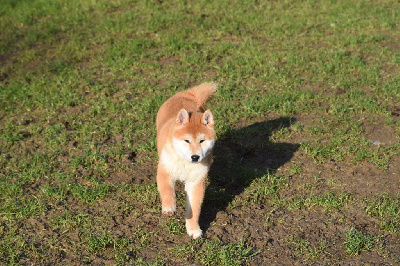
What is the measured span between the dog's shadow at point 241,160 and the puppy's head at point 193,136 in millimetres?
837

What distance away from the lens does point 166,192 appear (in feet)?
15.9

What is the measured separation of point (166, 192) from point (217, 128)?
223 centimetres

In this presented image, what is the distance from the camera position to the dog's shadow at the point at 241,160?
5.49 meters

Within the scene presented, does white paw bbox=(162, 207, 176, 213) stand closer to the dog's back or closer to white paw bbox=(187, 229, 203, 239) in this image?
white paw bbox=(187, 229, 203, 239)

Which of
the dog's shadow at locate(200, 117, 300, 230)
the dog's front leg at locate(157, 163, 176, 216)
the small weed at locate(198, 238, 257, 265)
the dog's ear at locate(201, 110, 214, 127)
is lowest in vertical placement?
the dog's shadow at locate(200, 117, 300, 230)

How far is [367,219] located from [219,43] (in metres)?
5.44

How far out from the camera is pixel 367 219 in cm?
514

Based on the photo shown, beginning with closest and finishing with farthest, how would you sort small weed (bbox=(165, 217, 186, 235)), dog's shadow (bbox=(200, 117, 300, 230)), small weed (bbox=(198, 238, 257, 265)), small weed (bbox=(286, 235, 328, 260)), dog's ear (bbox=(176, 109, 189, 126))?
small weed (bbox=(198, 238, 257, 265))
small weed (bbox=(286, 235, 328, 260))
dog's ear (bbox=(176, 109, 189, 126))
small weed (bbox=(165, 217, 186, 235))
dog's shadow (bbox=(200, 117, 300, 230))

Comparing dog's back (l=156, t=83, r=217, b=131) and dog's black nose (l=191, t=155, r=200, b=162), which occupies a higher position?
dog's black nose (l=191, t=155, r=200, b=162)

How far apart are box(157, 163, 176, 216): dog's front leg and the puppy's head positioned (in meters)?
0.32

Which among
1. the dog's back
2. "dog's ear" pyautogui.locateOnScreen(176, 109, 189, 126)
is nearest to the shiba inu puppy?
"dog's ear" pyautogui.locateOnScreen(176, 109, 189, 126)

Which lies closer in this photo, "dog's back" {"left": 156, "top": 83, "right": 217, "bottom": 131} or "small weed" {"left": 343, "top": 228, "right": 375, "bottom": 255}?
"small weed" {"left": 343, "top": 228, "right": 375, "bottom": 255}

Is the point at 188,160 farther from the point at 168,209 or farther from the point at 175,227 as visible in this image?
the point at 175,227

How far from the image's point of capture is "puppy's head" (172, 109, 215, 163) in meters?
4.64
